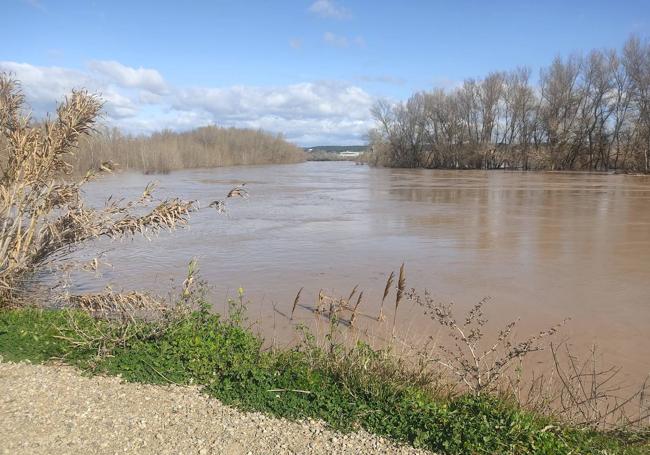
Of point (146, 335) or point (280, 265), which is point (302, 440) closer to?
point (146, 335)

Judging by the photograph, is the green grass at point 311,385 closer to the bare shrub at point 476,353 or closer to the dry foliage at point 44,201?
the bare shrub at point 476,353

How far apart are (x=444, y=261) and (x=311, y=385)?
314 inches

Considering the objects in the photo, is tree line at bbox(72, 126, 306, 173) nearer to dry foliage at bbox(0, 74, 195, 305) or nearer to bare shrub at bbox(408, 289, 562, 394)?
dry foliage at bbox(0, 74, 195, 305)

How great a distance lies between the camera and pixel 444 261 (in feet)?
39.6

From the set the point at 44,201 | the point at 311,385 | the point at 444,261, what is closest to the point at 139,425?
the point at 311,385

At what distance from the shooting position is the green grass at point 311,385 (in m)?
3.91

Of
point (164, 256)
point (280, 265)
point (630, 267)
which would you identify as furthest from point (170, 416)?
point (630, 267)

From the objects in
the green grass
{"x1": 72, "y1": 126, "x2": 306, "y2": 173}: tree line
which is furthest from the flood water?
{"x1": 72, "y1": 126, "x2": 306, "y2": 173}: tree line

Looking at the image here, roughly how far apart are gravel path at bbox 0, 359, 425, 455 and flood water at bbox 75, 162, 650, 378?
3.23 meters

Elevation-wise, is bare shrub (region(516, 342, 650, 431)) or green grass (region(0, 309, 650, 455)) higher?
green grass (region(0, 309, 650, 455))

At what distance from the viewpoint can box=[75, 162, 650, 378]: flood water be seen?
8.43 m

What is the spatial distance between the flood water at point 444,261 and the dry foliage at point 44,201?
2.51 m

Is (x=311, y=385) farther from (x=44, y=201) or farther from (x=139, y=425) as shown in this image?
(x=44, y=201)

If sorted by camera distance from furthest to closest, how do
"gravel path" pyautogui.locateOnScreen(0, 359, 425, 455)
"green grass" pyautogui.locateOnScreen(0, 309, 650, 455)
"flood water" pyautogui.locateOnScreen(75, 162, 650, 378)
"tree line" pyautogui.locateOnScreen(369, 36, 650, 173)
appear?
"tree line" pyautogui.locateOnScreen(369, 36, 650, 173) → "flood water" pyautogui.locateOnScreen(75, 162, 650, 378) → "green grass" pyautogui.locateOnScreen(0, 309, 650, 455) → "gravel path" pyautogui.locateOnScreen(0, 359, 425, 455)
